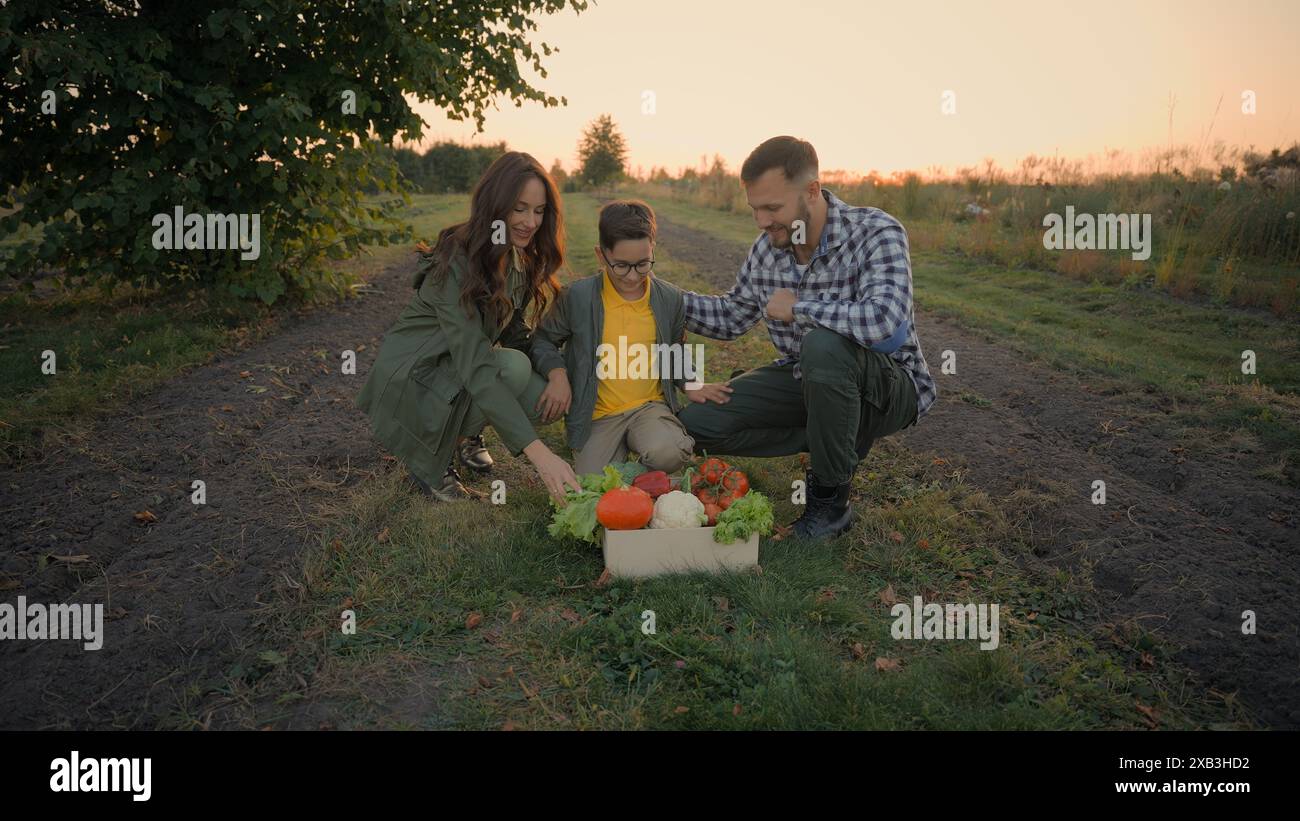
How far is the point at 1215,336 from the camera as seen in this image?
778 centimetres

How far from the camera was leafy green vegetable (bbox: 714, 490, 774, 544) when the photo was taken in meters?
3.52

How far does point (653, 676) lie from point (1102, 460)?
12.1 feet

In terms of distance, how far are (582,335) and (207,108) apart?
480cm

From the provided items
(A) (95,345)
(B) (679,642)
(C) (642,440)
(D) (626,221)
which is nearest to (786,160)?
(D) (626,221)

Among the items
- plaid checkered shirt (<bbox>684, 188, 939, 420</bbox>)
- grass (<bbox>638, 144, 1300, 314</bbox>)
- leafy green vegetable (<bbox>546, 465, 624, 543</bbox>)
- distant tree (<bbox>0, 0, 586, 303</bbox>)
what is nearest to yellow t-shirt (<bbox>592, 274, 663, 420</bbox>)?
plaid checkered shirt (<bbox>684, 188, 939, 420</bbox>)

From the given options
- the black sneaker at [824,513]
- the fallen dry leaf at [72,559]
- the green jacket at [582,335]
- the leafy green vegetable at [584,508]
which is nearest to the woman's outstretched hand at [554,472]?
the leafy green vegetable at [584,508]

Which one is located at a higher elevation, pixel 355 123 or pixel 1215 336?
pixel 355 123

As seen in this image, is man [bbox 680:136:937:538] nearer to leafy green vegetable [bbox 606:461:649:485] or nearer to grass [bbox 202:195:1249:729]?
grass [bbox 202:195:1249:729]

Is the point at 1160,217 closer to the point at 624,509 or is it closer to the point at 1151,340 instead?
the point at 1151,340

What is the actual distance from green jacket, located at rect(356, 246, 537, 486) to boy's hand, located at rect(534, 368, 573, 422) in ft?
1.01
